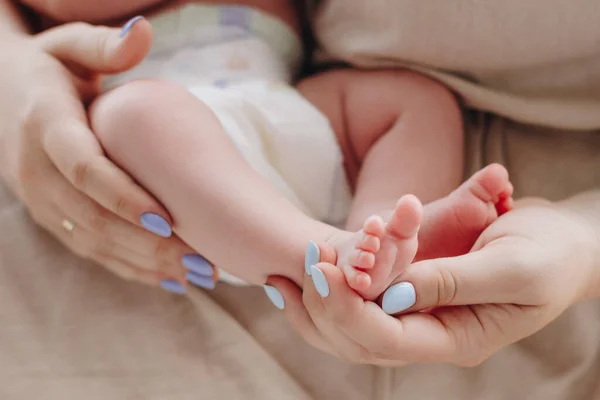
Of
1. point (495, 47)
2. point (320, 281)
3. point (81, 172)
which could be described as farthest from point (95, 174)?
point (495, 47)

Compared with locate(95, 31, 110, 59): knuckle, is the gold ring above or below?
below

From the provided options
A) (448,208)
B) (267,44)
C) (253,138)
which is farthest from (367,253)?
(267,44)

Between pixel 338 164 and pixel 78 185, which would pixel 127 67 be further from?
pixel 338 164

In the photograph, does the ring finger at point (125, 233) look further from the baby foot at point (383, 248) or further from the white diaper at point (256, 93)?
the baby foot at point (383, 248)

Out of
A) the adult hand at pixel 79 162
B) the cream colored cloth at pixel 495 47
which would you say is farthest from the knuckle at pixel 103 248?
the cream colored cloth at pixel 495 47

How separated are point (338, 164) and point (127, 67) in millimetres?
240

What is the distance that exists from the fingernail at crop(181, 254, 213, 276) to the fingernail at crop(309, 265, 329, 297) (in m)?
0.17

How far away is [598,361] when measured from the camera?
24.7 inches

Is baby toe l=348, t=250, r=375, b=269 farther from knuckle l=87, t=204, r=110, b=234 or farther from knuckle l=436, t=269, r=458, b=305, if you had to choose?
knuckle l=87, t=204, r=110, b=234

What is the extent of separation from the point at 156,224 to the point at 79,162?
0.09 m

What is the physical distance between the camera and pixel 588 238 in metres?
0.55

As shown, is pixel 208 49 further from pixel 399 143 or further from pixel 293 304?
pixel 293 304

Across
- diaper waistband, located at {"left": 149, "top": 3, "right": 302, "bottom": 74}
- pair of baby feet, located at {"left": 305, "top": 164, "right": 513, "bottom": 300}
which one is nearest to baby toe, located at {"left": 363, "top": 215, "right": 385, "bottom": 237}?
pair of baby feet, located at {"left": 305, "top": 164, "right": 513, "bottom": 300}

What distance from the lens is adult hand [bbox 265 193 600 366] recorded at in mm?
469
